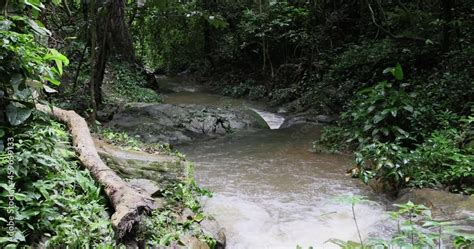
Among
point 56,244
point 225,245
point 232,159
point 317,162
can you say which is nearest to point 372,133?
point 317,162

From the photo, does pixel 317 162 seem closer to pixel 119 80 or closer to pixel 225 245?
pixel 225 245

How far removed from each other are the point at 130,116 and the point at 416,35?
24.0 ft

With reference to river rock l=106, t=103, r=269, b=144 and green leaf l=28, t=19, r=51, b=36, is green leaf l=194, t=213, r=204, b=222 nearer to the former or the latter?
green leaf l=28, t=19, r=51, b=36

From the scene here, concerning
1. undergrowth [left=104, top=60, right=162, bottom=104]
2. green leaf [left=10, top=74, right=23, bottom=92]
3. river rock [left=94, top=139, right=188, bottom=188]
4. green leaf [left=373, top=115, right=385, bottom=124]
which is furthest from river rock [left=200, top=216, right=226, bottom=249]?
undergrowth [left=104, top=60, right=162, bottom=104]

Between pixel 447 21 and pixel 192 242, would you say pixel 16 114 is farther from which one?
pixel 447 21

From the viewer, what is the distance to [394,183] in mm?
5891

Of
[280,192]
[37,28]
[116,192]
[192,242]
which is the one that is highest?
[37,28]

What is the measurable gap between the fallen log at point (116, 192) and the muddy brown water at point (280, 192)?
133 centimetres

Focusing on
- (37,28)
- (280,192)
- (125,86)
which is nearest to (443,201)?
(280,192)

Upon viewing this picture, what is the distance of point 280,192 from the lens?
6.07m

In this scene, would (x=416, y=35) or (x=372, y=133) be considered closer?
(x=372, y=133)

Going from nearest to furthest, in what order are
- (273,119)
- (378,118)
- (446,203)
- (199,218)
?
(199,218) < (446,203) < (378,118) < (273,119)

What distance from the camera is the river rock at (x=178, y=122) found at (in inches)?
377

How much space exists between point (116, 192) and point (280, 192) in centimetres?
286
